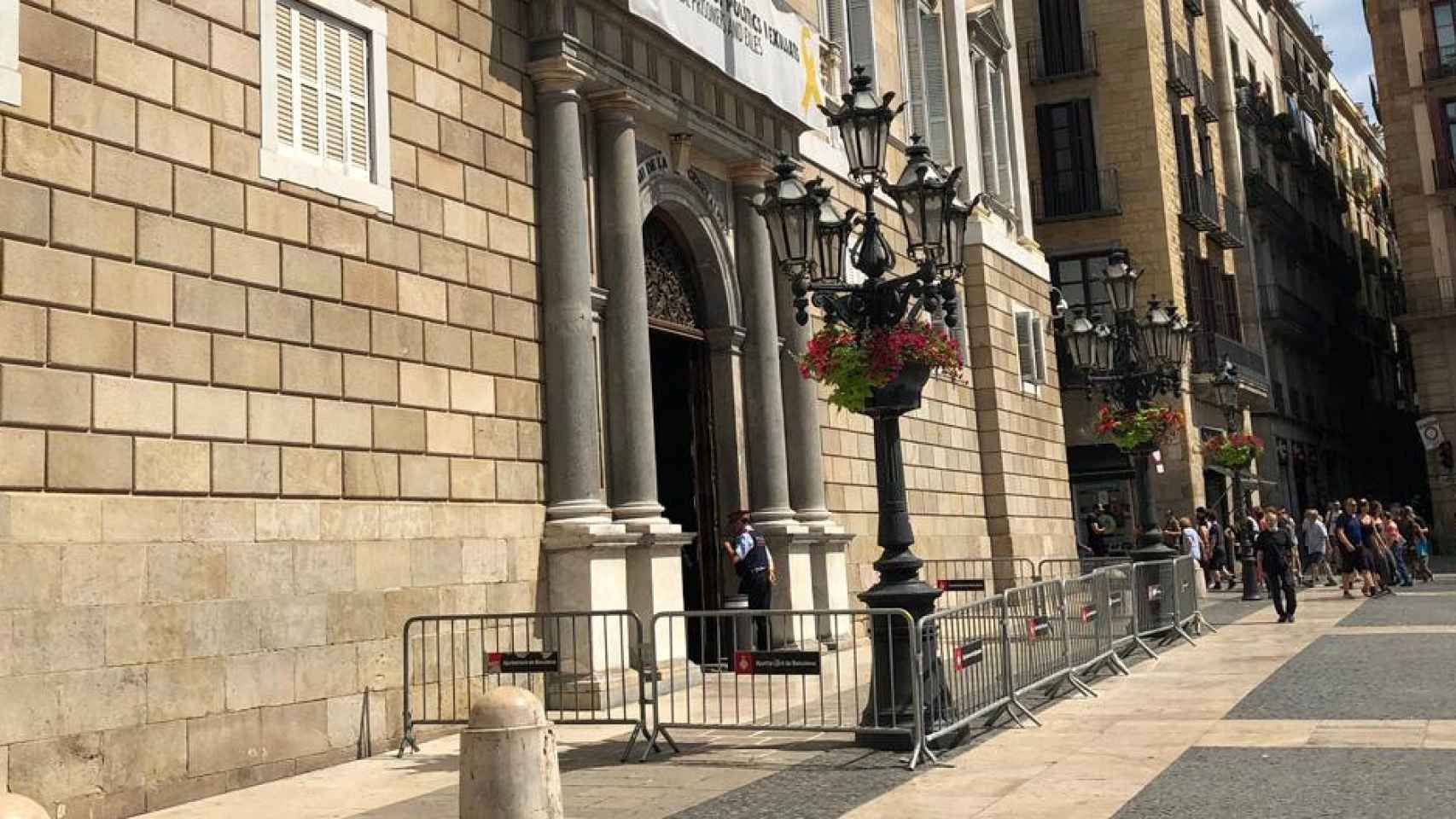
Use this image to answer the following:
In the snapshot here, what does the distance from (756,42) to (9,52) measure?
1029cm

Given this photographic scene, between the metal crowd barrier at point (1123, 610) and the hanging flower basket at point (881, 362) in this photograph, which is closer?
the hanging flower basket at point (881, 362)

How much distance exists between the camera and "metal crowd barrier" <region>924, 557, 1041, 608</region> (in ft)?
67.3

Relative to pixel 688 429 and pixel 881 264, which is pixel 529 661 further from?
pixel 688 429

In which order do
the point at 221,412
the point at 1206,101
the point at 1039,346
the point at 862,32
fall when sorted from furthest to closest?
the point at 1206,101
the point at 1039,346
the point at 862,32
the point at 221,412

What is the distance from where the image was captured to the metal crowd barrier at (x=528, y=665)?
1085cm

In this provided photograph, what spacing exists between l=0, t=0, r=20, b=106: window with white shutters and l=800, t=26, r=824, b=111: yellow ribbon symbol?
11.6 m

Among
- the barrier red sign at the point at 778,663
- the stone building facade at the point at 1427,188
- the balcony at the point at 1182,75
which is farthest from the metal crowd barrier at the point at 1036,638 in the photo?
the stone building facade at the point at 1427,188

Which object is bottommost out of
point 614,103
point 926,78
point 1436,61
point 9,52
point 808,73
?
point 9,52

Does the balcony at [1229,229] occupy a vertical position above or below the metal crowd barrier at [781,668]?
above

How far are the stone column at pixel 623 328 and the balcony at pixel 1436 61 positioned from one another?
130 ft

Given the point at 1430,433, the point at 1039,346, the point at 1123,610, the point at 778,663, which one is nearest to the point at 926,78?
the point at 1039,346

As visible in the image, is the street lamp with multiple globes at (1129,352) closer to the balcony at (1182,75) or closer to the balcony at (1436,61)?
the balcony at (1182,75)

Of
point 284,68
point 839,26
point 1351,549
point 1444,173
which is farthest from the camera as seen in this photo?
point 1444,173

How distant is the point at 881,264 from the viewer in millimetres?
11375
